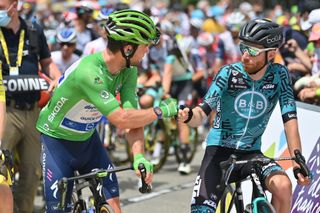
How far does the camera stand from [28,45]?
753 centimetres

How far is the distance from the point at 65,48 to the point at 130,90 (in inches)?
184

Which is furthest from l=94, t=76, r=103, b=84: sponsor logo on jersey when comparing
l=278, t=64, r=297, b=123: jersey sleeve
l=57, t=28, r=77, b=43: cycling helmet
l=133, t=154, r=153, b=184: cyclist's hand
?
l=57, t=28, r=77, b=43: cycling helmet

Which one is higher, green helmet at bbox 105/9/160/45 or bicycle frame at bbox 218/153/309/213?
green helmet at bbox 105/9/160/45

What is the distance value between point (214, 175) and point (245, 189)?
4.75ft

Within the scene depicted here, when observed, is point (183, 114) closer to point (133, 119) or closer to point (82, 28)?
point (133, 119)

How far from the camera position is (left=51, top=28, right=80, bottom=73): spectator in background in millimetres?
10070

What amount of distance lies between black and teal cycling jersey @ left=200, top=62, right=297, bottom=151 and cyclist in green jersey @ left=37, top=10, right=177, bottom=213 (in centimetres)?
65

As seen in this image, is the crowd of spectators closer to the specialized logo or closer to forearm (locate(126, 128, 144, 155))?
the specialized logo

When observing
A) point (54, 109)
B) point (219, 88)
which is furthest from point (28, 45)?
point (219, 88)

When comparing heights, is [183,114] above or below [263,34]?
below

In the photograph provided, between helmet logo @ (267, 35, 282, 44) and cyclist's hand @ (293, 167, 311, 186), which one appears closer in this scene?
cyclist's hand @ (293, 167, 311, 186)

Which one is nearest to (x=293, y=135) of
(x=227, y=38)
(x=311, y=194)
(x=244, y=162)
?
(x=244, y=162)

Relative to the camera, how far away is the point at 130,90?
5.60m

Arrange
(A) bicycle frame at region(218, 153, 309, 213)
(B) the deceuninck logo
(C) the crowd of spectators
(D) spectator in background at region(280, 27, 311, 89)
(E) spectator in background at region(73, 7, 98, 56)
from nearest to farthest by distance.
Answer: (A) bicycle frame at region(218, 153, 309, 213), (B) the deceuninck logo, (C) the crowd of spectators, (D) spectator in background at region(280, 27, 311, 89), (E) spectator in background at region(73, 7, 98, 56)
